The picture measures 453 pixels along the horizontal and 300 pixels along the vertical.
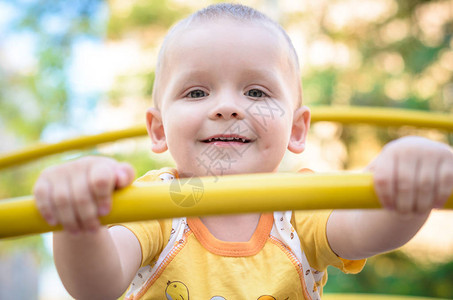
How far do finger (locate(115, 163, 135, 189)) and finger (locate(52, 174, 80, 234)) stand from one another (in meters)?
0.05

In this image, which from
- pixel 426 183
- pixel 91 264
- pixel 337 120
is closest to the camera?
pixel 426 183

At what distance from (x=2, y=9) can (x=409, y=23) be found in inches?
123

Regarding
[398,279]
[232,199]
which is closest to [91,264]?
[232,199]

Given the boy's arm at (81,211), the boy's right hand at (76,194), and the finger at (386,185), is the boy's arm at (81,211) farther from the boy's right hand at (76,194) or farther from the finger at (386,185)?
the finger at (386,185)

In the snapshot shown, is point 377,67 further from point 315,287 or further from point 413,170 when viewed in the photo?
point 413,170

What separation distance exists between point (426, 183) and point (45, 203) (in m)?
0.40

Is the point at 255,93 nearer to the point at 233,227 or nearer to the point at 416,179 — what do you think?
the point at 233,227

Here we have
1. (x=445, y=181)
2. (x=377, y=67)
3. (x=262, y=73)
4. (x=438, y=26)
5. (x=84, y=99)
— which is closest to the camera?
(x=445, y=181)

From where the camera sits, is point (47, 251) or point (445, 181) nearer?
point (445, 181)

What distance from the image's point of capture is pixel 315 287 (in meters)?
0.90

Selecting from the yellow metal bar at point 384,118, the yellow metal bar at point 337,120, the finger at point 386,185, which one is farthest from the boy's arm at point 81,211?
the yellow metal bar at point 384,118

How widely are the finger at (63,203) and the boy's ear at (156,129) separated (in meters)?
0.48

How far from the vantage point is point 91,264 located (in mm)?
618

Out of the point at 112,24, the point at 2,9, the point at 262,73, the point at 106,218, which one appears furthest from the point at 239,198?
the point at 112,24
